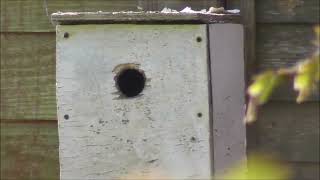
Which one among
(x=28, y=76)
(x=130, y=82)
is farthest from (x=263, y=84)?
(x=28, y=76)

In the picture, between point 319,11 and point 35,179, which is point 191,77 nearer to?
point 319,11

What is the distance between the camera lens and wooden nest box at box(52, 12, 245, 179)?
1.52 metres

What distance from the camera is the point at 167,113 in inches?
60.0

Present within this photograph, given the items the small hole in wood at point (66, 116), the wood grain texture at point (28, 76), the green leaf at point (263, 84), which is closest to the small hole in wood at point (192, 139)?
the small hole in wood at point (66, 116)

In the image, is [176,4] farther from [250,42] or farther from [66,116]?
[66,116]

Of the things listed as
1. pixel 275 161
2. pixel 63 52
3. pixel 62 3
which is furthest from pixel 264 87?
pixel 62 3

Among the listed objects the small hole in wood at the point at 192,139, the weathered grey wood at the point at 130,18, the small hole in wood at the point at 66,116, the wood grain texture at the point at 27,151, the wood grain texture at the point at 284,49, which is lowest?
the wood grain texture at the point at 27,151

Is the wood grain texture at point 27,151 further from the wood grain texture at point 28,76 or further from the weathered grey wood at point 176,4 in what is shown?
the weathered grey wood at point 176,4

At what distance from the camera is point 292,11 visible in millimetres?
2014

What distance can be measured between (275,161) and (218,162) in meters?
0.48

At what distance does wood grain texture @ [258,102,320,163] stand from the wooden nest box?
450mm

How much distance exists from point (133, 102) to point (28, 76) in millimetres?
720

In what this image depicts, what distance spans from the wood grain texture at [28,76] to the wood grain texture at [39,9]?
0.03 metres

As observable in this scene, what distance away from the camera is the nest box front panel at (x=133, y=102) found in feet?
4.97
